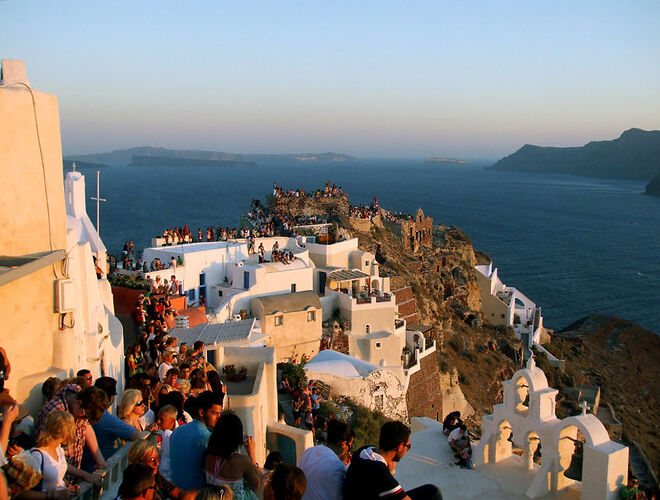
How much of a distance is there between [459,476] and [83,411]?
34.3 ft

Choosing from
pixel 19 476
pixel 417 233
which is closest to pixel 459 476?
pixel 19 476

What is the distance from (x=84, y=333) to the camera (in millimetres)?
8008

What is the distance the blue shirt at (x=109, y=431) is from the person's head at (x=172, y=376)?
6.29 feet

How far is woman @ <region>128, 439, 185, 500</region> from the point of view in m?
4.66

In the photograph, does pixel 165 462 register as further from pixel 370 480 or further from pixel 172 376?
pixel 172 376

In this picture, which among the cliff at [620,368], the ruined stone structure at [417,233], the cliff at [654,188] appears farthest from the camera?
the cliff at [654,188]

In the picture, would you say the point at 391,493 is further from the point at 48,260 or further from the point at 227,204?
the point at 227,204

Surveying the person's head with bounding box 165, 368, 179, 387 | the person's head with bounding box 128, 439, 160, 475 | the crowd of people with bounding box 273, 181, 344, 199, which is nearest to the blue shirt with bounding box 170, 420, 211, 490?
the person's head with bounding box 128, 439, 160, 475

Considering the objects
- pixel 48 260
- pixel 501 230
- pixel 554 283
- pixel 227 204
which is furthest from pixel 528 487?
pixel 227 204

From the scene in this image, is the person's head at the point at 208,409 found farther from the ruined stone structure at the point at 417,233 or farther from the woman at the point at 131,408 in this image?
the ruined stone structure at the point at 417,233

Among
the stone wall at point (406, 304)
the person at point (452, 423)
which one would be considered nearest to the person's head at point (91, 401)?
the person at point (452, 423)

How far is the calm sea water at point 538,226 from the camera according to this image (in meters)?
64.2

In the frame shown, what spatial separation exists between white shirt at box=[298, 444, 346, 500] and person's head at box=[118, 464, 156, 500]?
128cm

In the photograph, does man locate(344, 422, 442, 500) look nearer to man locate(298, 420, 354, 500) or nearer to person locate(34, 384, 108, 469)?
man locate(298, 420, 354, 500)
